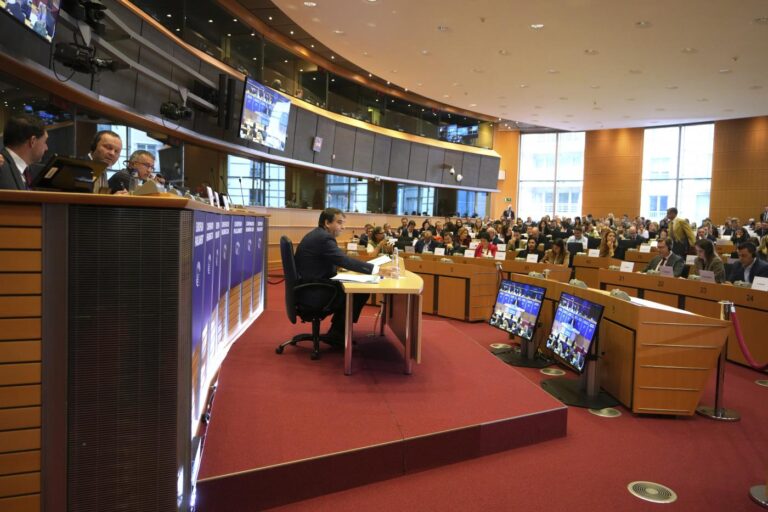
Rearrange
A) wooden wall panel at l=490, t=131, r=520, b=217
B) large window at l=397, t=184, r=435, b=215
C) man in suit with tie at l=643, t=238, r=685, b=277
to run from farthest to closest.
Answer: wooden wall panel at l=490, t=131, r=520, b=217 → large window at l=397, t=184, r=435, b=215 → man in suit with tie at l=643, t=238, r=685, b=277

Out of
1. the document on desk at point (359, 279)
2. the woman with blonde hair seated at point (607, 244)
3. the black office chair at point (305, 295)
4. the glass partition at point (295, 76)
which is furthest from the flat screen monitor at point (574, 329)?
the glass partition at point (295, 76)

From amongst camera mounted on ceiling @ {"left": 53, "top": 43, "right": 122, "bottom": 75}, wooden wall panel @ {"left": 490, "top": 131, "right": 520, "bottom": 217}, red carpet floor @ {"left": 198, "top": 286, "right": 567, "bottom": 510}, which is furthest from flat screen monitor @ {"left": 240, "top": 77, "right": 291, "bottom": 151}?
wooden wall panel @ {"left": 490, "top": 131, "right": 520, "bottom": 217}

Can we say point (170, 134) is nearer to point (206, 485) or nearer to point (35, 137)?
point (35, 137)

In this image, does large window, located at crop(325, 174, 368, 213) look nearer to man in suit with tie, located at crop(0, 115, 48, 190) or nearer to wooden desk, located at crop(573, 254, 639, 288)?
wooden desk, located at crop(573, 254, 639, 288)

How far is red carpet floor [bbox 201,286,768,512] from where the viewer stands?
236 cm

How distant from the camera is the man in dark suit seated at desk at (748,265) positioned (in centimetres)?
530

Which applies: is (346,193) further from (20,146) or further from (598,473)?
(598,473)

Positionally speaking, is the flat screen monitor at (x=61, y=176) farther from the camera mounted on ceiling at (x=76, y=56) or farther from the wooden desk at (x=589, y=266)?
the wooden desk at (x=589, y=266)

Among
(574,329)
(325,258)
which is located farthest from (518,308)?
(325,258)

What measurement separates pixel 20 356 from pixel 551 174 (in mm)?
22184

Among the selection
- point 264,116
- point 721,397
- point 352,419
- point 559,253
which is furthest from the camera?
point 264,116

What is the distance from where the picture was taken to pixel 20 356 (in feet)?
5.13

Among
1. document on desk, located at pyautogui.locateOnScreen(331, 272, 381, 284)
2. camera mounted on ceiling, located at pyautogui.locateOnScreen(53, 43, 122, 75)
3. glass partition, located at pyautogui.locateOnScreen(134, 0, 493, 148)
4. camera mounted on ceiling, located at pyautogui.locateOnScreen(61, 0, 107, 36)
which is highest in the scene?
glass partition, located at pyautogui.locateOnScreen(134, 0, 493, 148)

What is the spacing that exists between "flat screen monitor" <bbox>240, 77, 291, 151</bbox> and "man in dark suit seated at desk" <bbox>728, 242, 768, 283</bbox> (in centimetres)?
789
